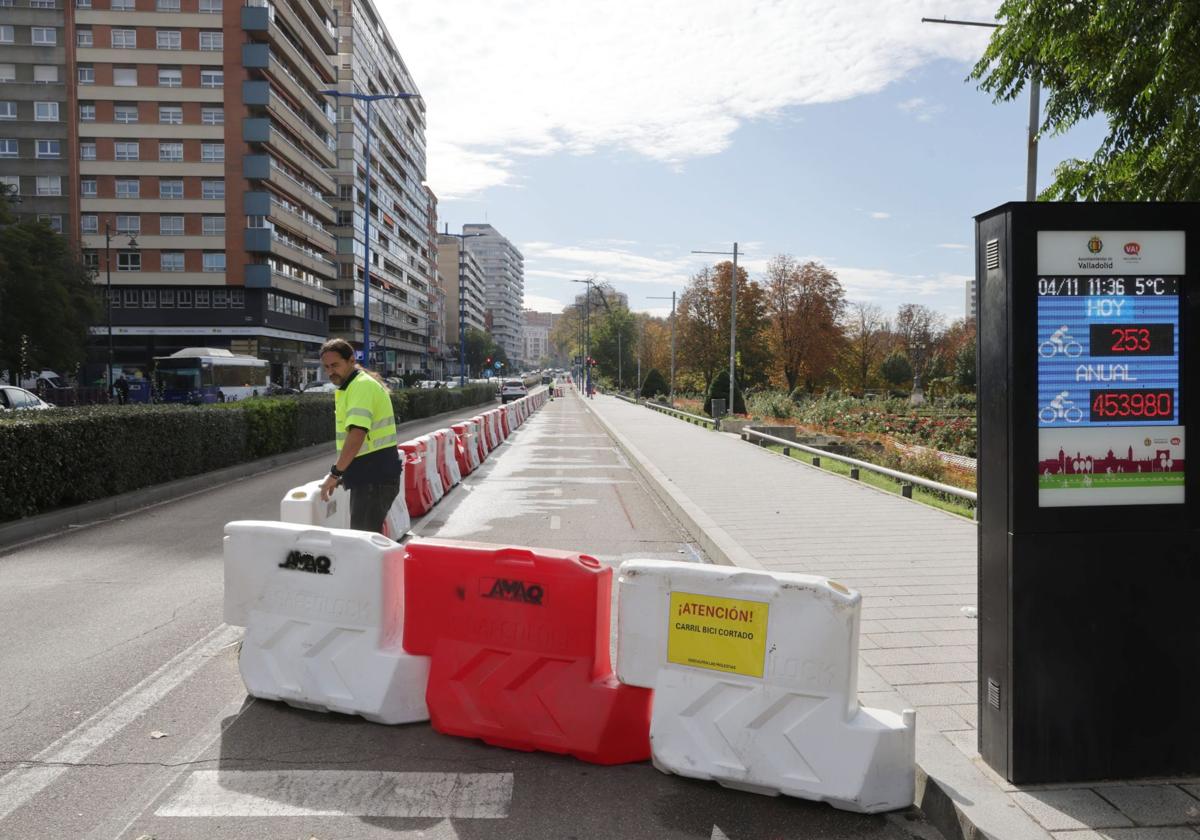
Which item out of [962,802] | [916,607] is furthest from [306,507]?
[962,802]

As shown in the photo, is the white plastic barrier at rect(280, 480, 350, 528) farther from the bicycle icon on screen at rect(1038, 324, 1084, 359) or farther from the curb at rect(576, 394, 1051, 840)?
the bicycle icon on screen at rect(1038, 324, 1084, 359)

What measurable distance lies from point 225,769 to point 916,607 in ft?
15.1

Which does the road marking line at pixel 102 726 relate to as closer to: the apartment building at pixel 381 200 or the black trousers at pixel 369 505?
the black trousers at pixel 369 505

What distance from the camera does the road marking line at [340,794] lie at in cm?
380

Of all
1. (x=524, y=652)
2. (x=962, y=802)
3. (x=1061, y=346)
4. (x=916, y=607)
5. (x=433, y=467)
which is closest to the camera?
(x=962, y=802)

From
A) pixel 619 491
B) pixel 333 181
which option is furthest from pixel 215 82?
pixel 619 491

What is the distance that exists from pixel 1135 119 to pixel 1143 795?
6641mm

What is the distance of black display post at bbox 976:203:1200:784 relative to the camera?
377 cm

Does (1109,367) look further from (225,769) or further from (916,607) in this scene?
(225,769)

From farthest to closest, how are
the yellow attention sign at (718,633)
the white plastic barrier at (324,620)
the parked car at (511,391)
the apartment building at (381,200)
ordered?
1. the apartment building at (381,200)
2. the parked car at (511,391)
3. the white plastic barrier at (324,620)
4. the yellow attention sign at (718,633)

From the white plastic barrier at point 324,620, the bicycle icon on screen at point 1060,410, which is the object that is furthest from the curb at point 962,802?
the white plastic barrier at point 324,620

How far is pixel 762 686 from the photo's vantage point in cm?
403

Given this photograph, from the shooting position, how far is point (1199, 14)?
268 inches

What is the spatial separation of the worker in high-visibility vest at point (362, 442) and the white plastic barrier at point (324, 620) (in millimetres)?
1519
